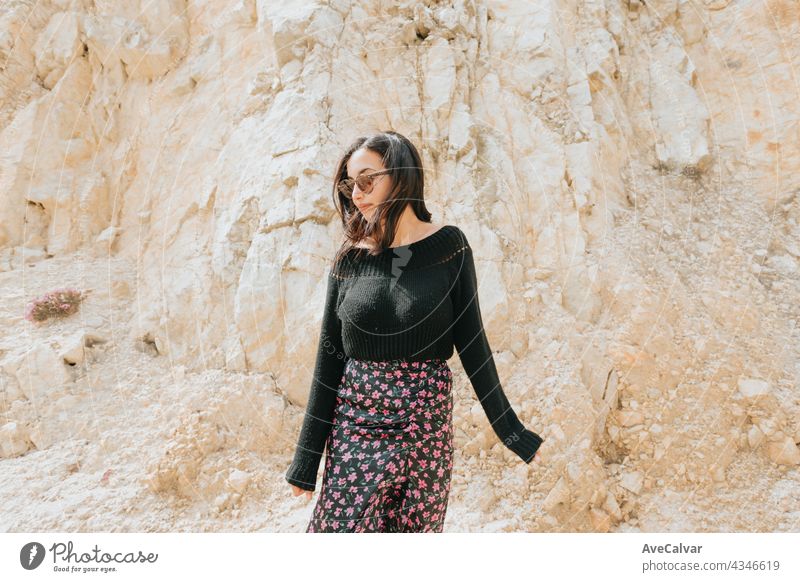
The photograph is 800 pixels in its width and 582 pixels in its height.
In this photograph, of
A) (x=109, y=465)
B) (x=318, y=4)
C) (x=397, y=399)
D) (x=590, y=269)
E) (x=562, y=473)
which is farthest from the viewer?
(x=318, y=4)

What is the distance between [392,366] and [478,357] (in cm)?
41

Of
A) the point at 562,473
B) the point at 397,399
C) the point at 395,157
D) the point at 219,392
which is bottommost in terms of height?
the point at 562,473

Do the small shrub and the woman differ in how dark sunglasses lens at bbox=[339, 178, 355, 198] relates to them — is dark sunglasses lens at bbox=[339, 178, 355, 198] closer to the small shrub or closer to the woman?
the woman

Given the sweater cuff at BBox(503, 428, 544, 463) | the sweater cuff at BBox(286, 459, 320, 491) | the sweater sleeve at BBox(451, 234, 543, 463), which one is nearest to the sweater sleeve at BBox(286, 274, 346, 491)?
the sweater cuff at BBox(286, 459, 320, 491)

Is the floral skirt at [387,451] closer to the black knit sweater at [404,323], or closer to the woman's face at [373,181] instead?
the black knit sweater at [404,323]

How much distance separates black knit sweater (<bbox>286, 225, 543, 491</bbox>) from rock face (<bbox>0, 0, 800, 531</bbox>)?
1.92m

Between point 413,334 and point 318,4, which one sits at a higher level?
point 318,4

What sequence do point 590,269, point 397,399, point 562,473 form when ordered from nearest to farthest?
point 397,399, point 562,473, point 590,269

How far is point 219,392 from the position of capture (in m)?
4.55

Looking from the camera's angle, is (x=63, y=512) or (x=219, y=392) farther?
(x=219, y=392)
